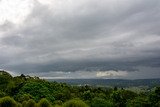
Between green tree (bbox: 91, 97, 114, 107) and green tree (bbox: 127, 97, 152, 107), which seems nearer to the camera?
green tree (bbox: 127, 97, 152, 107)

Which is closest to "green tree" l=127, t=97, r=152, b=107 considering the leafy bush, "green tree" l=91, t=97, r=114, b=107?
"green tree" l=91, t=97, r=114, b=107

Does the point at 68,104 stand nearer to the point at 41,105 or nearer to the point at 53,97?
the point at 41,105

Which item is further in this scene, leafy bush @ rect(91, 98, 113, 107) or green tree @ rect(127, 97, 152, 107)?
leafy bush @ rect(91, 98, 113, 107)

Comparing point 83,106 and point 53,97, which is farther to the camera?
point 53,97

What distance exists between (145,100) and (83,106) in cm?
11864

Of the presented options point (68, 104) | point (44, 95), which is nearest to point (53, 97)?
point (44, 95)

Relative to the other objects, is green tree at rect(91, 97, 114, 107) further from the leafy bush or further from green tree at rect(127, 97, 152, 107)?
green tree at rect(127, 97, 152, 107)

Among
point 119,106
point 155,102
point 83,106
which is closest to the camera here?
point 83,106

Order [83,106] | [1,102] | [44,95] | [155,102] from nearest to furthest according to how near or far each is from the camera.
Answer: [83,106] < [1,102] < [155,102] < [44,95]

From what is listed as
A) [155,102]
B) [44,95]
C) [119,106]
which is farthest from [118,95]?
[44,95]

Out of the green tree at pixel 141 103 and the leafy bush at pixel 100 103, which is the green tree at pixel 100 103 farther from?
the green tree at pixel 141 103

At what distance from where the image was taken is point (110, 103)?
600ft

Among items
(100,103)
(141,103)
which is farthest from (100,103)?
(141,103)

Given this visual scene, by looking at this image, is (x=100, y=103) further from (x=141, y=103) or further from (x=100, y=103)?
(x=141, y=103)
